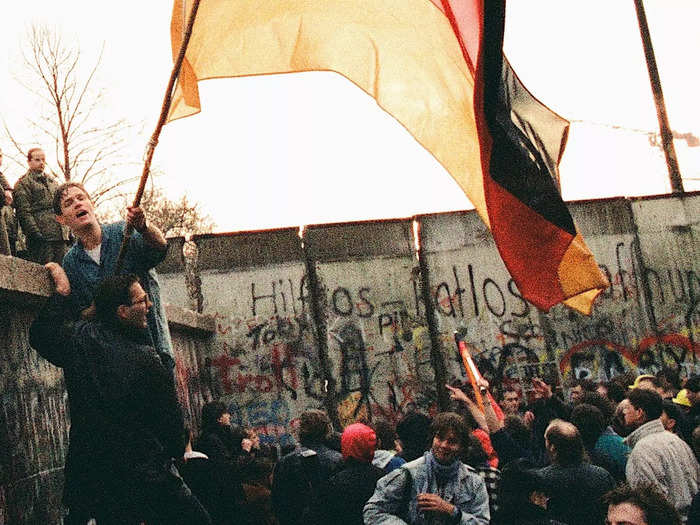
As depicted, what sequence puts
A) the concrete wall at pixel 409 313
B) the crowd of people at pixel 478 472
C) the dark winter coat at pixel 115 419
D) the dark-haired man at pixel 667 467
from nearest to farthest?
1. the dark winter coat at pixel 115 419
2. the crowd of people at pixel 478 472
3. the dark-haired man at pixel 667 467
4. the concrete wall at pixel 409 313

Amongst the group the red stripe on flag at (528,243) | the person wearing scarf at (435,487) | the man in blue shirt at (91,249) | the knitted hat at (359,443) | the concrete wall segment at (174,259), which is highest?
the concrete wall segment at (174,259)

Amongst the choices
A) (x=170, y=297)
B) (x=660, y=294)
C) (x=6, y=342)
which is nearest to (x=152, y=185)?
(x=170, y=297)

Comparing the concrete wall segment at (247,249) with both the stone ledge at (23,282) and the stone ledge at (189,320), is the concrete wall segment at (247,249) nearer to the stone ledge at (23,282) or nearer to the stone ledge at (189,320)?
the stone ledge at (189,320)

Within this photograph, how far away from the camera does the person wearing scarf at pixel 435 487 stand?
4.98m

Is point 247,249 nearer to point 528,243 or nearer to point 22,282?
point 22,282

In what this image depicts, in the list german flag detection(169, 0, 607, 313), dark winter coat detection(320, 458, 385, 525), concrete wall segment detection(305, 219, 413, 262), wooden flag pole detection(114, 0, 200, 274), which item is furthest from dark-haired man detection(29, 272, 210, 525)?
concrete wall segment detection(305, 219, 413, 262)

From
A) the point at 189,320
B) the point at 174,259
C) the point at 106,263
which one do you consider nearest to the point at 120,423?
the point at 106,263

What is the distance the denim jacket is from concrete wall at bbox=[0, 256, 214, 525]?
2.06m

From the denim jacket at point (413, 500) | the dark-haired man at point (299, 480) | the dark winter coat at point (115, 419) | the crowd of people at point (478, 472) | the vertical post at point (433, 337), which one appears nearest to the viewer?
the dark winter coat at point (115, 419)

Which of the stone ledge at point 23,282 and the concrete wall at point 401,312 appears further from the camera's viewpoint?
the concrete wall at point 401,312

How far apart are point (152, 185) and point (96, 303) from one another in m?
29.1

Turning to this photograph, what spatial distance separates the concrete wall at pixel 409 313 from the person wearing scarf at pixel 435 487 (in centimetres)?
1079

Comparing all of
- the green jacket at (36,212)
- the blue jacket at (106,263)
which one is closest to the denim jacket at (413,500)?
the blue jacket at (106,263)

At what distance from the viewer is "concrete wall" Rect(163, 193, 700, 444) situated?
631 inches
